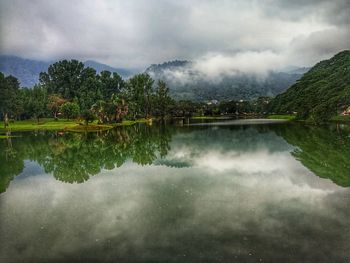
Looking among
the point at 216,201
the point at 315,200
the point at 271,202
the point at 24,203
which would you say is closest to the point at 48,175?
the point at 24,203

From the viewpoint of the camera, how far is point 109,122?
4313 inches

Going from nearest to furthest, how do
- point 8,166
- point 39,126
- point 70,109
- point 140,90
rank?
1. point 8,166
2. point 39,126
3. point 70,109
4. point 140,90

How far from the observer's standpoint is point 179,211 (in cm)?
1731

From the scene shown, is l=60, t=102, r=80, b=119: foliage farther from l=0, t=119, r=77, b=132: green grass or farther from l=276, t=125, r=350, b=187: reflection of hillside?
l=276, t=125, r=350, b=187: reflection of hillside

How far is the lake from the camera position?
12703 millimetres

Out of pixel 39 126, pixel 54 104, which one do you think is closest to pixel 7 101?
pixel 54 104

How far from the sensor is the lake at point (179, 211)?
41.7 ft

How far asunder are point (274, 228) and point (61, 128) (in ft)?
279

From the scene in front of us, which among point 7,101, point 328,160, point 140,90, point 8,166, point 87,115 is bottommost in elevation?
point 8,166

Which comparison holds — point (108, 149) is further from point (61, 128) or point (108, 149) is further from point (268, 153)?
point (61, 128)

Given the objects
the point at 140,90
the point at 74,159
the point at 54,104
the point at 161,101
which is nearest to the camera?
the point at 74,159

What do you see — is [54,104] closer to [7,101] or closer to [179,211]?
[7,101]

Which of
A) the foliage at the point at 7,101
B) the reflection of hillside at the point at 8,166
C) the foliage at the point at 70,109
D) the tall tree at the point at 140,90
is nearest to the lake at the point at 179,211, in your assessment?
the reflection of hillside at the point at 8,166

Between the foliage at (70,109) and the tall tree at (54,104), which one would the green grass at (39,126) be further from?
the tall tree at (54,104)
